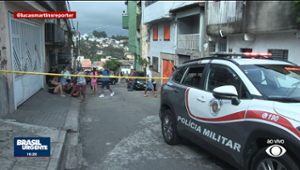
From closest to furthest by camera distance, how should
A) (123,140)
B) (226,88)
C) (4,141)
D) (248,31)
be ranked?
(226,88)
(4,141)
(123,140)
(248,31)

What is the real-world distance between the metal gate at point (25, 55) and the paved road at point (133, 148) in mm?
2519

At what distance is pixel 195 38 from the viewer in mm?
16328

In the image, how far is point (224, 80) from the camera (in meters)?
4.20

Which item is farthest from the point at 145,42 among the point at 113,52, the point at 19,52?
the point at 113,52

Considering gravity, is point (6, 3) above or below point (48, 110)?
above

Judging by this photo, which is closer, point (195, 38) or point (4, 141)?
point (4, 141)

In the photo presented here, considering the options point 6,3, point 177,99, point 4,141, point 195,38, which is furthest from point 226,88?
point 195,38

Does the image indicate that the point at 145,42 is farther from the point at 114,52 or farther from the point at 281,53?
the point at 114,52

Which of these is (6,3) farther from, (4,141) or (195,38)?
(195,38)

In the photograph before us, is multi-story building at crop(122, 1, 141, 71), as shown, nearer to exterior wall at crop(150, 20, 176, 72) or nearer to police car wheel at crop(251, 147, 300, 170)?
exterior wall at crop(150, 20, 176, 72)

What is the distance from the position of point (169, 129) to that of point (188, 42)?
1249cm

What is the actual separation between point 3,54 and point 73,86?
513cm

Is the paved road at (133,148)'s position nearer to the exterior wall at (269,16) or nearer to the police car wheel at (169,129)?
the police car wheel at (169,129)

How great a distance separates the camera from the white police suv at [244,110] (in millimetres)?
2967
